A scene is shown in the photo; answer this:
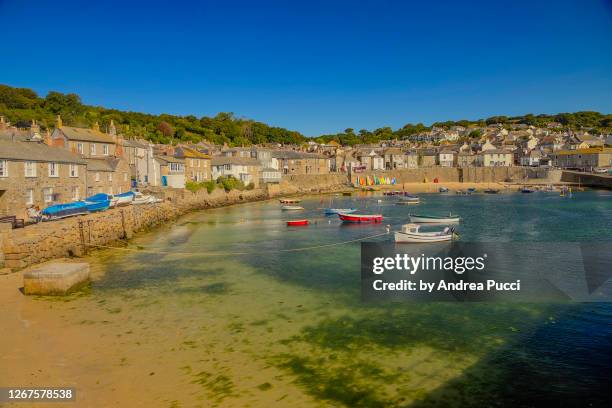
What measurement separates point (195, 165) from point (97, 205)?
35591mm

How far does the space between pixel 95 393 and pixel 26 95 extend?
141 m

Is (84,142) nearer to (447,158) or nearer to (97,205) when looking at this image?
(97,205)

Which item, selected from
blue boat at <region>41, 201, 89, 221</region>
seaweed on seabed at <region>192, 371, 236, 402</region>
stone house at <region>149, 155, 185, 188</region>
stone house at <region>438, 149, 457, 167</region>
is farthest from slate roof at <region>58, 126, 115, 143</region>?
stone house at <region>438, 149, 457, 167</region>

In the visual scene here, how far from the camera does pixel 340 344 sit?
13.0 metres

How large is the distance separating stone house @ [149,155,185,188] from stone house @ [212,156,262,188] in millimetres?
13032

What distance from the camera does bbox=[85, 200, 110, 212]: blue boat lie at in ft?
108

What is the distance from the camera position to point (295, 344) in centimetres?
1304

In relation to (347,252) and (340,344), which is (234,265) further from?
(340,344)

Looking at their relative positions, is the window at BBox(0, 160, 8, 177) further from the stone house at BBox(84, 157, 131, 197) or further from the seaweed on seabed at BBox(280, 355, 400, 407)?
the seaweed on seabed at BBox(280, 355, 400, 407)

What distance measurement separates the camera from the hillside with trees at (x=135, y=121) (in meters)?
99.6

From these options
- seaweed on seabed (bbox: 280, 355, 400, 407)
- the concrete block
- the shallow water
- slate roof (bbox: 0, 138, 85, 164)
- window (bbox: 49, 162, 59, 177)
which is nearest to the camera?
seaweed on seabed (bbox: 280, 355, 400, 407)

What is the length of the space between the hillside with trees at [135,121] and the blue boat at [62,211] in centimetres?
6721

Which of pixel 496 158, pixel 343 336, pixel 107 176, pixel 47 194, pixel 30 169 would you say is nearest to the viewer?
pixel 343 336

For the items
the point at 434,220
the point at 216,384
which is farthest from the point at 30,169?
the point at 434,220
